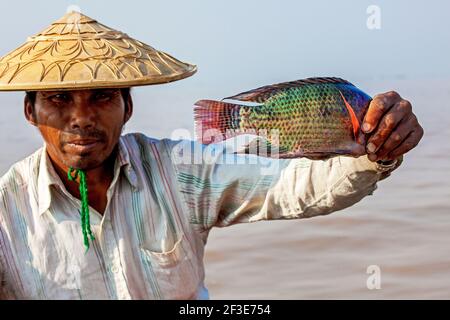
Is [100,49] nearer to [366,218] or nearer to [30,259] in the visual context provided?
[30,259]

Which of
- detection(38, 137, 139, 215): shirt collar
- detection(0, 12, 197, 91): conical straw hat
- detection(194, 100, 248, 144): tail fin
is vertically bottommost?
detection(38, 137, 139, 215): shirt collar

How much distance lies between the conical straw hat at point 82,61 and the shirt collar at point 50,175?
0.29 meters

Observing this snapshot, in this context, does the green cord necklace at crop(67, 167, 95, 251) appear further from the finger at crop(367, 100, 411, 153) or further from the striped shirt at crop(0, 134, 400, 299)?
the finger at crop(367, 100, 411, 153)

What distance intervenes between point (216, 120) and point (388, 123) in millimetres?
514

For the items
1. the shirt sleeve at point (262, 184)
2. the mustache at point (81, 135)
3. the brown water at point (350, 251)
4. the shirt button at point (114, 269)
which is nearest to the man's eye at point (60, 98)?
the mustache at point (81, 135)

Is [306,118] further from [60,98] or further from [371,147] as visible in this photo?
[60,98]

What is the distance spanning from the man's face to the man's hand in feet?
2.99

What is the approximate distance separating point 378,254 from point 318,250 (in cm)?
39

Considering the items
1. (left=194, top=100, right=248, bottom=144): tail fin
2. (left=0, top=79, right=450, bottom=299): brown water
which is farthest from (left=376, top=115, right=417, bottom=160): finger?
(left=0, top=79, right=450, bottom=299): brown water

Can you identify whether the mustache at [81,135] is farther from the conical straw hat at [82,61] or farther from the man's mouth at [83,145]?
the conical straw hat at [82,61]

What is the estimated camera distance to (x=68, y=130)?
11.6 feet

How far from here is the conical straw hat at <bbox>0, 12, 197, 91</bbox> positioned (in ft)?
11.5

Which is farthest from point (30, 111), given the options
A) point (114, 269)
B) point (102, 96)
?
point (114, 269)

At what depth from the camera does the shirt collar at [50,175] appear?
368cm
